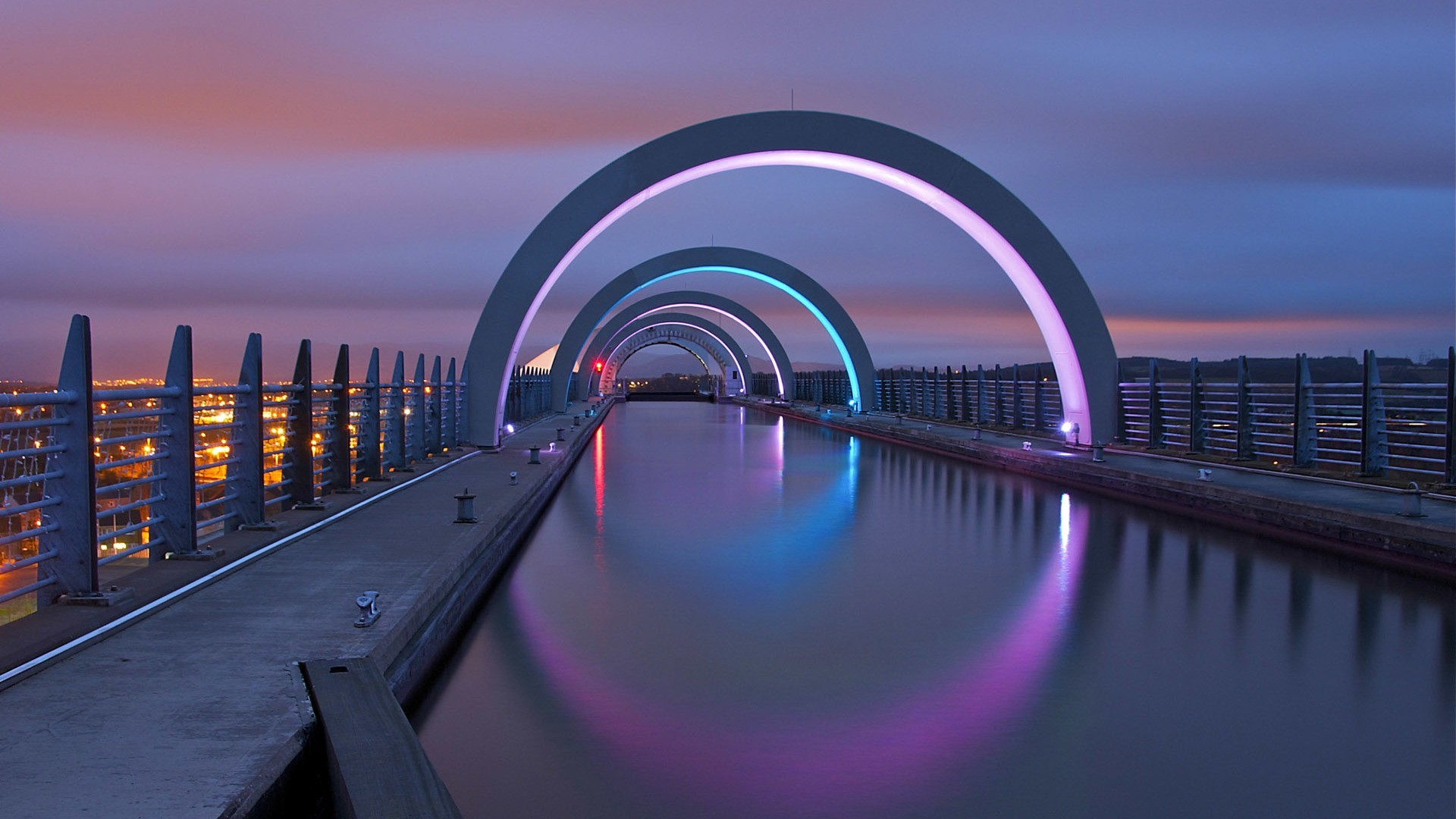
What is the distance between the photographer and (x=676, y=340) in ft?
219

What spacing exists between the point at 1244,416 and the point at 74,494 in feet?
41.6

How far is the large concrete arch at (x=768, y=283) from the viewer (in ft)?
110

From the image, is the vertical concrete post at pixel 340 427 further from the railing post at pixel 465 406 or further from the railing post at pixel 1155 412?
the railing post at pixel 1155 412

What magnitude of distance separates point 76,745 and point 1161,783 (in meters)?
3.55

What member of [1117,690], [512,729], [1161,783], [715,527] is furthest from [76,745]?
[715,527]

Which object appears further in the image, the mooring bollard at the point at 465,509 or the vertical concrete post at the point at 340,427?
the vertical concrete post at the point at 340,427

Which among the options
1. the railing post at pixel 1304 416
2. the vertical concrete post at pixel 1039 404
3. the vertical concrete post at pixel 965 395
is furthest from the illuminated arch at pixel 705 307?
the railing post at pixel 1304 416

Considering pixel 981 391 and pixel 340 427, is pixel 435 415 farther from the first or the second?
pixel 981 391

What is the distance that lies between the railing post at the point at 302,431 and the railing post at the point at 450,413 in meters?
6.29

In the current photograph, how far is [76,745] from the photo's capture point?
10.0 ft

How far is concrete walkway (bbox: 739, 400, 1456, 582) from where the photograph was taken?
24.2 feet

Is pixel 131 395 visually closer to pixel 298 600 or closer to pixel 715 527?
pixel 298 600

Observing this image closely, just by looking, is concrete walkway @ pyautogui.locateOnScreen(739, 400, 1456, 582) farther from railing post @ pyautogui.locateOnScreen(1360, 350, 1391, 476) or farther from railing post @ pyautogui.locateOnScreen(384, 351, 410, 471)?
railing post @ pyautogui.locateOnScreen(384, 351, 410, 471)

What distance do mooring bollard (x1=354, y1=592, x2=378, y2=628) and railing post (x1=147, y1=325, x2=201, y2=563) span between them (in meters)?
2.02
